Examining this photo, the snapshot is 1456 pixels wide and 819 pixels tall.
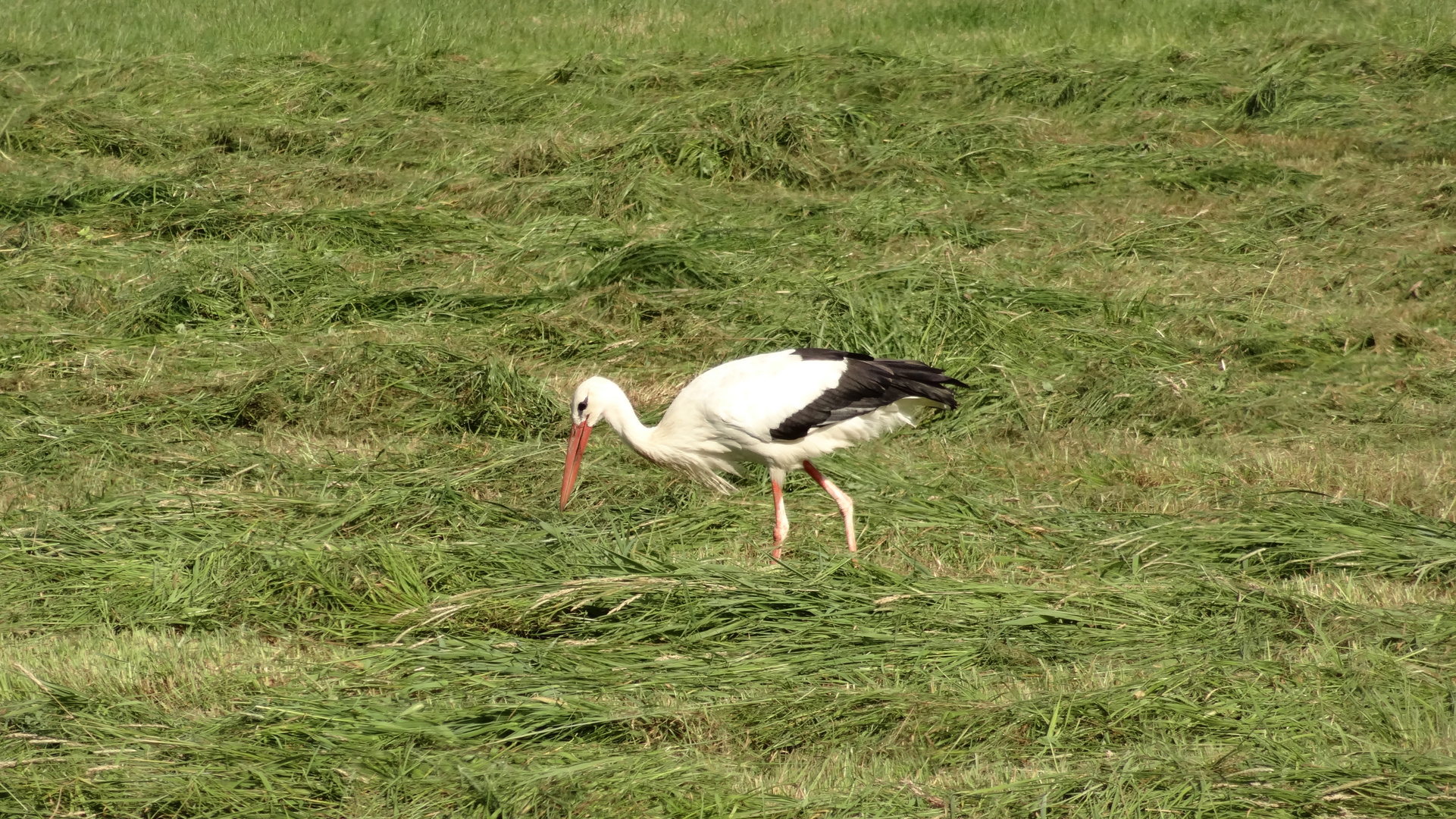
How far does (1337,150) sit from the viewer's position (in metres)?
11.6

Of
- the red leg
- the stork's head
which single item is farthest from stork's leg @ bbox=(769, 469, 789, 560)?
the stork's head

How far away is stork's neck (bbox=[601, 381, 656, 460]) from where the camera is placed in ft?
20.1

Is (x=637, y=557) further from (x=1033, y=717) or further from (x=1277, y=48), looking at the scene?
(x=1277, y=48)

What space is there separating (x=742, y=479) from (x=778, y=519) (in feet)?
3.32

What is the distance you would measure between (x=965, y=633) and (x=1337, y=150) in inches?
330

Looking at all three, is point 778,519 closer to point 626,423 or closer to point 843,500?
point 843,500

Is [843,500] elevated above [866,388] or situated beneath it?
situated beneath

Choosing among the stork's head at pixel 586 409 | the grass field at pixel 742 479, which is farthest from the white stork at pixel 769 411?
the grass field at pixel 742 479

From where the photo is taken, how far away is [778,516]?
5938 mm

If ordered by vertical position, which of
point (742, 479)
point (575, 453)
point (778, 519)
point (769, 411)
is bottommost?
point (742, 479)

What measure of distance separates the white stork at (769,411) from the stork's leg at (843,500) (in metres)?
0.01

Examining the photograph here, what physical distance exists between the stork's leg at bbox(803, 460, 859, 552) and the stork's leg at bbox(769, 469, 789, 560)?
0.13 m

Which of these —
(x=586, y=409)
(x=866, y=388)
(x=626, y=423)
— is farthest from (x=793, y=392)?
(x=586, y=409)

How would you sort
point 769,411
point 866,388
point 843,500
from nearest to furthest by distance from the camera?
point 843,500, point 769,411, point 866,388
